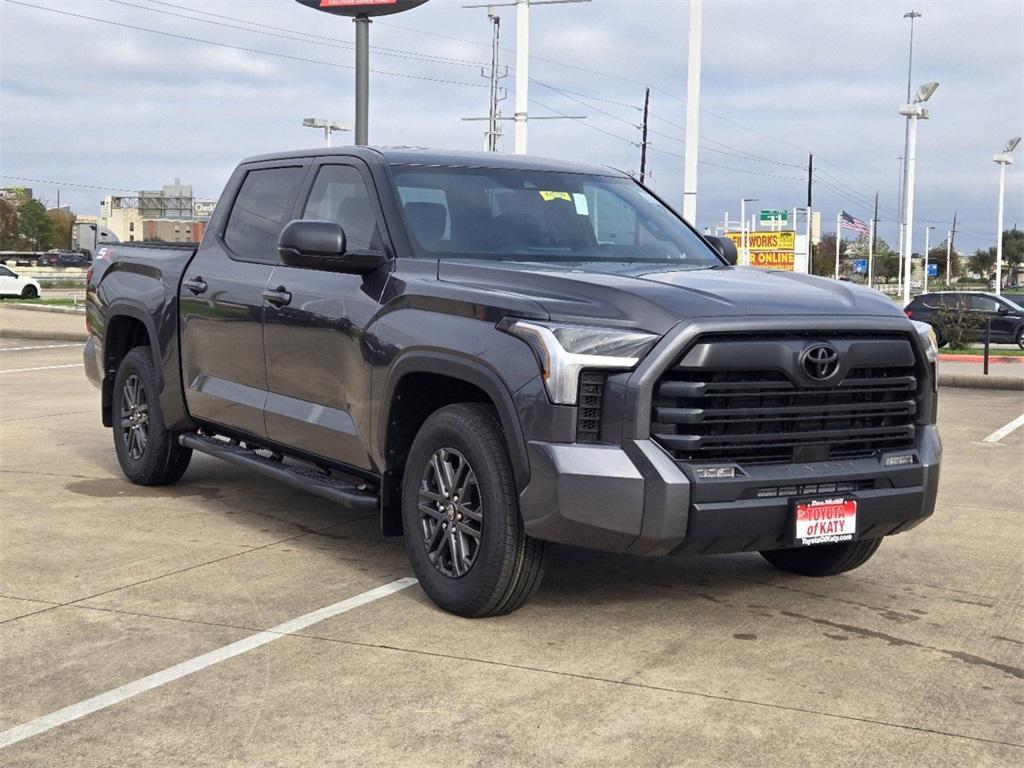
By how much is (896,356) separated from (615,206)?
202 centimetres

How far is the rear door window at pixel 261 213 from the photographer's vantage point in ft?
23.0

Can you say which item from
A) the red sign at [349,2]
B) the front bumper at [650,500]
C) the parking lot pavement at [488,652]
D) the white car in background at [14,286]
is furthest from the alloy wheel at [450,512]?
the white car in background at [14,286]

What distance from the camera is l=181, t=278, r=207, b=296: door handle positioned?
7.43 m

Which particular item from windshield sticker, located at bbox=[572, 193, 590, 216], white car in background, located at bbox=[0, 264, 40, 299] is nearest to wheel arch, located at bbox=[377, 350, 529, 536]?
windshield sticker, located at bbox=[572, 193, 590, 216]

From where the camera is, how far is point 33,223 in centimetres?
13462

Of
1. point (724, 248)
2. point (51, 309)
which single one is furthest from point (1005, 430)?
point (51, 309)

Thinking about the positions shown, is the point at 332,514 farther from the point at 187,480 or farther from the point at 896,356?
the point at 896,356

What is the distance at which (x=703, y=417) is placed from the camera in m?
4.80

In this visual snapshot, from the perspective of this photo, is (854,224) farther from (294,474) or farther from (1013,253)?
(1013,253)

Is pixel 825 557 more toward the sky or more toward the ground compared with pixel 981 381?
more toward the ground

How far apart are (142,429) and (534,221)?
327 centimetres

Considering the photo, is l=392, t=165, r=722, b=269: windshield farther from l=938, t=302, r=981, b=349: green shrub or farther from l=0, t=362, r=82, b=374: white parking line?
l=938, t=302, r=981, b=349: green shrub

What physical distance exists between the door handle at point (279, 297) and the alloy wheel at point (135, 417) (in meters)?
1.85

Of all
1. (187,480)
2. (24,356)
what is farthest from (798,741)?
(24,356)
